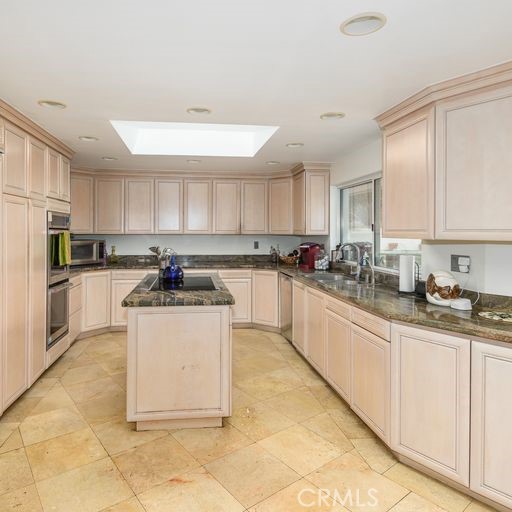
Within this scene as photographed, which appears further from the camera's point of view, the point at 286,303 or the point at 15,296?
the point at 286,303

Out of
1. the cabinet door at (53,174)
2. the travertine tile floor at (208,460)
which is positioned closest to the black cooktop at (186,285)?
the travertine tile floor at (208,460)

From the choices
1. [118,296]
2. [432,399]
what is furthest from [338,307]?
[118,296]

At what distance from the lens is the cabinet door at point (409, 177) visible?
229 centimetres

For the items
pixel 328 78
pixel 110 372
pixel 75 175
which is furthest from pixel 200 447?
pixel 75 175

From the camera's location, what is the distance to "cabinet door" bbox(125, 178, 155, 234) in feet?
16.8

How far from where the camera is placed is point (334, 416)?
266 cm

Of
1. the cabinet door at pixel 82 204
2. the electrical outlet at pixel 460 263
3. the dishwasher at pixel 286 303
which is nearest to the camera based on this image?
the electrical outlet at pixel 460 263

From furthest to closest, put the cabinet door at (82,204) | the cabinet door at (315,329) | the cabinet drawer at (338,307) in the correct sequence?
the cabinet door at (82,204) → the cabinet door at (315,329) → the cabinet drawer at (338,307)

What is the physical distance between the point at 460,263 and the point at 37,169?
3.42m

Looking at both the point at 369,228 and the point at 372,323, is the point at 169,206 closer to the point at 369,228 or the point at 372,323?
the point at 369,228

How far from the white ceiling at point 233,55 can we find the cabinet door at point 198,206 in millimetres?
2335

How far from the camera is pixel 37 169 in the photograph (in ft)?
10.4

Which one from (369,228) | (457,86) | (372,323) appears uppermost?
(457,86)

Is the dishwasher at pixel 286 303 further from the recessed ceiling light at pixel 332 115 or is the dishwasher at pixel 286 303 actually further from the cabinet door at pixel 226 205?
the recessed ceiling light at pixel 332 115
